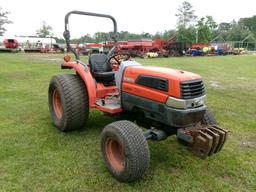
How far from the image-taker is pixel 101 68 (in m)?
4.55

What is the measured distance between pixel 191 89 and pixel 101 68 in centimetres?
184

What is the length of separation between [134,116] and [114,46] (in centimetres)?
168

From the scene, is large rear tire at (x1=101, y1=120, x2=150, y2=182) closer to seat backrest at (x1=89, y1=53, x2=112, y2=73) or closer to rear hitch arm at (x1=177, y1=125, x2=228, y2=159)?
rear hitch arm at (x1=177, y1=125, x2=228, y2=159)

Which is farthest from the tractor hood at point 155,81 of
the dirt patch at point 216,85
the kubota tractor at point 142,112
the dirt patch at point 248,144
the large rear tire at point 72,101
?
the dirt patch at point 216,85

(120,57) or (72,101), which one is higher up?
(120,57)

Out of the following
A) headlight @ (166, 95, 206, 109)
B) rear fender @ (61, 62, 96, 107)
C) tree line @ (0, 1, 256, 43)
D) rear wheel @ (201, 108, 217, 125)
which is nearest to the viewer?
headlight @ (166, 95, 206, 109)

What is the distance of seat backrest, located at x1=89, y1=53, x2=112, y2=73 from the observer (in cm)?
451

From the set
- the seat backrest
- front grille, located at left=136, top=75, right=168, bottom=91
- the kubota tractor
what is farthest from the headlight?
the seat backrest

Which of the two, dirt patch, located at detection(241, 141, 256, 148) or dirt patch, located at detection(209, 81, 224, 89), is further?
dirt patch, located at detection(209, 81, 224, 89)

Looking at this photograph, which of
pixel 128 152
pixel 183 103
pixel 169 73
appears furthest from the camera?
pixel 169 73

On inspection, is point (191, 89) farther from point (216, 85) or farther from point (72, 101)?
point (216, 85)

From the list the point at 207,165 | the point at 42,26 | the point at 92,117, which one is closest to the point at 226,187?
the point at 207,165

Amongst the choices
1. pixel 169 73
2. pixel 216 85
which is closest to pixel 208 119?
pixel 169 73

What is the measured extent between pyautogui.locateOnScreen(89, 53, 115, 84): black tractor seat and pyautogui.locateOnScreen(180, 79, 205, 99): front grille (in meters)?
1.66
